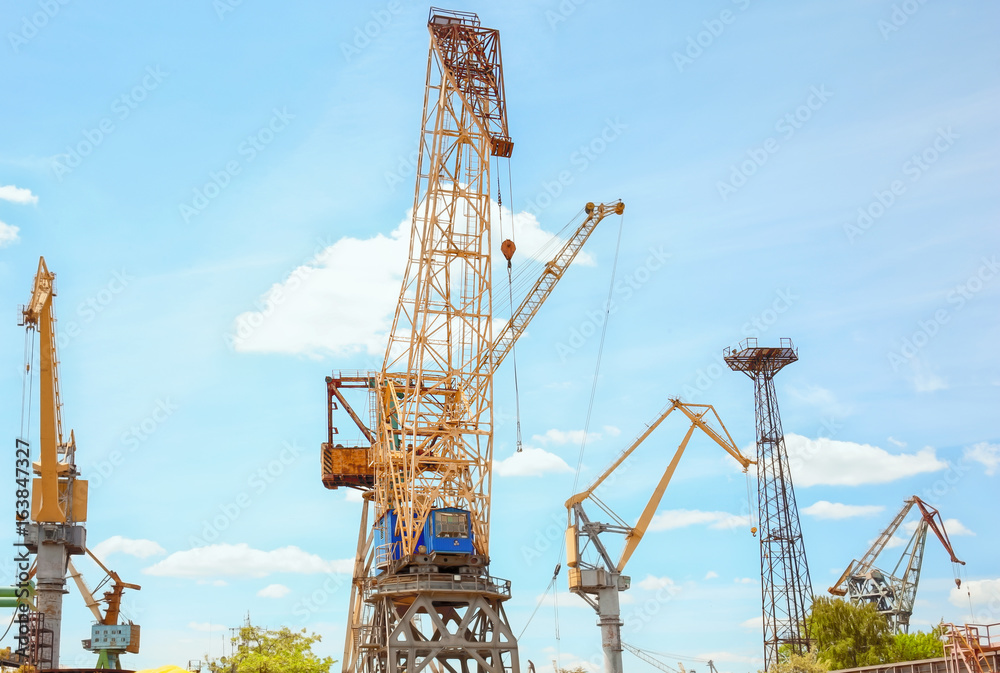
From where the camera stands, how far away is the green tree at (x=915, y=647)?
300 ft

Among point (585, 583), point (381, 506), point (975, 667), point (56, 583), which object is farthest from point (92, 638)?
point (975, 667)

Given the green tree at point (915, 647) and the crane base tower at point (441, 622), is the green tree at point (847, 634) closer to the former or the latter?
the green tree at point (915, 647)

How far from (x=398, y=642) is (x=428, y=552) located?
6583 millimetres

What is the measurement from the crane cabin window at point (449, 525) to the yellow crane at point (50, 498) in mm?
35291

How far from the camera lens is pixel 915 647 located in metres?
92.8

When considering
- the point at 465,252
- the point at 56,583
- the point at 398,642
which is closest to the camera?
the point at 398,642

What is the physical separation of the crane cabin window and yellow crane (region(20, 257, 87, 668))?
35291mm

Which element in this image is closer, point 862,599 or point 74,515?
point 74,515

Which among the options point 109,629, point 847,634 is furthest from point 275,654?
point 847,634

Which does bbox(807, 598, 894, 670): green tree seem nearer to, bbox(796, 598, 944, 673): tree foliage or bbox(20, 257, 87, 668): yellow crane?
bbox(796, 598, 944, 673): tree foliage

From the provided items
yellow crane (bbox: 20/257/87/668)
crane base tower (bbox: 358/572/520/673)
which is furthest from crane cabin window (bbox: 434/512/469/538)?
yellow crane (bbox: 20/257/87/668)

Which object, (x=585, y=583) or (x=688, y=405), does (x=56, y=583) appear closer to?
(x=585, y=583)

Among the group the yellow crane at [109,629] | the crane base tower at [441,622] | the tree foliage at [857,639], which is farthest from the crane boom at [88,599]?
the tree foliage at [857,639]

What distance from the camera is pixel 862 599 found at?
119 m
